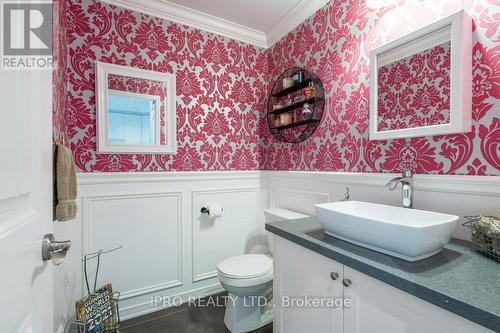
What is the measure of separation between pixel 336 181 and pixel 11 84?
1674 millimetres

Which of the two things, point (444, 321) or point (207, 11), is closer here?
point (444, 321)


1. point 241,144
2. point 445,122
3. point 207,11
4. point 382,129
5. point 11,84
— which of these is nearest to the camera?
point 11,84

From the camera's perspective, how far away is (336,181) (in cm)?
172

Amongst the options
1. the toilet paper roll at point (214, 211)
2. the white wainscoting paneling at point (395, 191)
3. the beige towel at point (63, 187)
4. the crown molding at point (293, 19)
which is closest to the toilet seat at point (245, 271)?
the toilet paper roll at point (214, 211)

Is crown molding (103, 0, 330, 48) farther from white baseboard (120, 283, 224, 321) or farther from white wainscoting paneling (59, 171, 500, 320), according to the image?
white baseboard (120, 283, 224, 321)

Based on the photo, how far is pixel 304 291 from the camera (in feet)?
3.88

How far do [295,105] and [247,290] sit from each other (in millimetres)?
1496

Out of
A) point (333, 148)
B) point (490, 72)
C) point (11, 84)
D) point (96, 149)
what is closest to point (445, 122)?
point (490, 72)

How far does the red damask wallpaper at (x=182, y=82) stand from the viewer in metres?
1.78

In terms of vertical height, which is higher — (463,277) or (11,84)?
(11,84)

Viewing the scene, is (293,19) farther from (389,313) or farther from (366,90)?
(389,313)

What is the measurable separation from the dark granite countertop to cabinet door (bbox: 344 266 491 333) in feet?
0.15

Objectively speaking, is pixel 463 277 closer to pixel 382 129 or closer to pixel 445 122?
pixel 445 122

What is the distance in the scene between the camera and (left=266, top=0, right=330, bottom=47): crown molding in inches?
76.5
